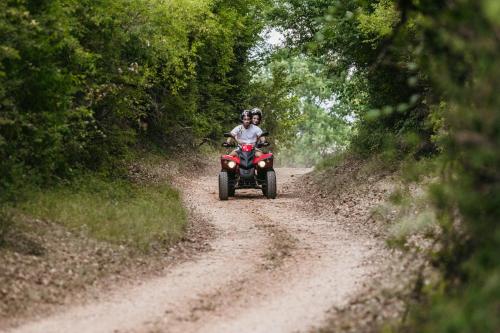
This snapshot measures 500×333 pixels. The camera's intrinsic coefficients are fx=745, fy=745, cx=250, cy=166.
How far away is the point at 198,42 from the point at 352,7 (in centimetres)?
873

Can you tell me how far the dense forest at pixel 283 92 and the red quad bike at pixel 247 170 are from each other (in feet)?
8.43

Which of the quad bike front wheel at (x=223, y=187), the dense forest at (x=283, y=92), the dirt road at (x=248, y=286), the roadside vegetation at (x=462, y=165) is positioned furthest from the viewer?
the quad bike front wheel at (x=223, y=187)

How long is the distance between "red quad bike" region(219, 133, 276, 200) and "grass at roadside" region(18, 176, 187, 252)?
3357 mm

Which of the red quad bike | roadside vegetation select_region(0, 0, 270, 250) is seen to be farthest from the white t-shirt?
roadside vegetation select_region(0, 0, 270, 250)

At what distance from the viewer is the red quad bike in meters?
20.2

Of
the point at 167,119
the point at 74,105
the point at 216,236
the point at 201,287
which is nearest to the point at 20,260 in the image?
the point at 201,287

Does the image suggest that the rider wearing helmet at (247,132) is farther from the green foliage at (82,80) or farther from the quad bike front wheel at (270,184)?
the green foliage at (82,80)

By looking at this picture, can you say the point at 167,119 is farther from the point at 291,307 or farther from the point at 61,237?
the point at 291,307

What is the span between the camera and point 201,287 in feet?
33.0

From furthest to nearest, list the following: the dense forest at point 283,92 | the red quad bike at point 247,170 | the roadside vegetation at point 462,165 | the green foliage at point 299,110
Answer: the green foliage at point 299,110 → the red quad bike at point 247,170 → the dense forest at point 283,92 → the roadside vegetation at point 462,165

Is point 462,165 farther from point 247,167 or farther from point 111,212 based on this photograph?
point 247,167

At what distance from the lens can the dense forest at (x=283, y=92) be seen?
5359 mm

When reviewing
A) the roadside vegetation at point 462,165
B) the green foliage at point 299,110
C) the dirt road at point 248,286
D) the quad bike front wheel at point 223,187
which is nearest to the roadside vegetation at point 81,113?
the dirt road at point 248,286

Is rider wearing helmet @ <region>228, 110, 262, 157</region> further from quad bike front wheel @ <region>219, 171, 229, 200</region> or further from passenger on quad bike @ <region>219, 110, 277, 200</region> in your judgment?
quad bike front wheel @ <region>219, 171, 229, 200</region>
